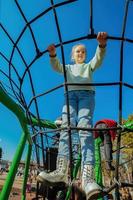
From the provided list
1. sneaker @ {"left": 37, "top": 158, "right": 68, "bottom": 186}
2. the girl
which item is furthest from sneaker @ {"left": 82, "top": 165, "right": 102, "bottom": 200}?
sneaker @ {"left": 37, "top": 158, "right": 68, "bottom": 186}

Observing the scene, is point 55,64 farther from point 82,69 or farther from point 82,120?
point 82,120

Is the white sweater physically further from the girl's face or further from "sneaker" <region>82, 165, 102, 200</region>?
"sneaker" <region>82, 165, 102, 200</region>

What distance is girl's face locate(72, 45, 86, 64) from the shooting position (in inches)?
122

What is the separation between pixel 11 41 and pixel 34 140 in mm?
609

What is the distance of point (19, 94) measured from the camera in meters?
2.34

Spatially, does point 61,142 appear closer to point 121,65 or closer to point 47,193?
point 47,193

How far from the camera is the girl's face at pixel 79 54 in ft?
10.2

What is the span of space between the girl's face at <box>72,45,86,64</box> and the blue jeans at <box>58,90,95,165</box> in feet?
1.86

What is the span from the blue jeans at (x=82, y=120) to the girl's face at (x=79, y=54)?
566 mm

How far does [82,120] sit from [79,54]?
88 cm

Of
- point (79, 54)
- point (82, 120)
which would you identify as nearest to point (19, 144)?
point (82, 120)

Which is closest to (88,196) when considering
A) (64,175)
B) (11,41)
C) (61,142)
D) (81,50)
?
(64,175)

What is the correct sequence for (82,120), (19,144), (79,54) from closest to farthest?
1. (82,120)
2. (19,144)
3. (79,54)

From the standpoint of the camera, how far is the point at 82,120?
243 cm
